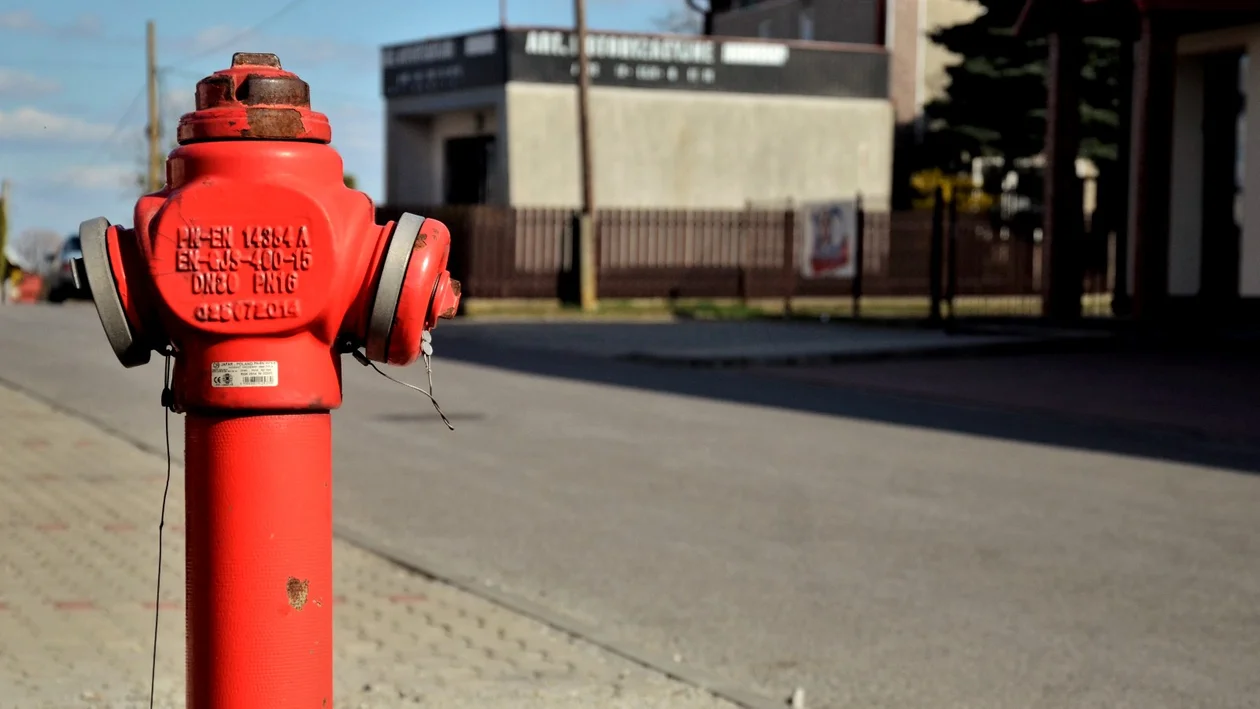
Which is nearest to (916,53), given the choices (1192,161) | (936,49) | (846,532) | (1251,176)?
(936,49)

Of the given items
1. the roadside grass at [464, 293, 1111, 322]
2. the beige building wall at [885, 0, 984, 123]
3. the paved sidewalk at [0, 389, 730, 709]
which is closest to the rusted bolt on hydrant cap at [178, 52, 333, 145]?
the paved sidewalk at [0, 389, 730, 709]

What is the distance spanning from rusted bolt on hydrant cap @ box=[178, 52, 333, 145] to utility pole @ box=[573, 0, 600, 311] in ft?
92.8

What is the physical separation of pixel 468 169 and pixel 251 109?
37997 millimetres

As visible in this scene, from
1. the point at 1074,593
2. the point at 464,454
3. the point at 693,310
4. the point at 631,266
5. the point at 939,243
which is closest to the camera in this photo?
the point at 1074,593

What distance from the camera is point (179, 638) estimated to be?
5.85 m

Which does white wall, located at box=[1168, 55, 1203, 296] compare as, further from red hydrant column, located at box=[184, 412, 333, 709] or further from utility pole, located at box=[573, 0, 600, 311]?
red hydrant column, located at box=[184, 412, 333, 709]

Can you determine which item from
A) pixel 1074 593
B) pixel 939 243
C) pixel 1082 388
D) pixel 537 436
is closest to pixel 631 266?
pixel 939 243

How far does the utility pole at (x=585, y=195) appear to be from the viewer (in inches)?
1217

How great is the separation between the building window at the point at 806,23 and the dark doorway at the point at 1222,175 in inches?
831

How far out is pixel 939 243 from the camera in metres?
24.2

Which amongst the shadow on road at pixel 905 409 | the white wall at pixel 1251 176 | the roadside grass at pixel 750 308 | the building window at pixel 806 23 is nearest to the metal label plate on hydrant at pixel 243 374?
the shadow on road at pixel 905 409

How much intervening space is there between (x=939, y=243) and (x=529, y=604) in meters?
18.7

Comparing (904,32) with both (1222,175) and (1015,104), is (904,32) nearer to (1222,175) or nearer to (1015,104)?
(1015,104)

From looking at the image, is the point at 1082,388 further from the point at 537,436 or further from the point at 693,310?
the point at 693,310
